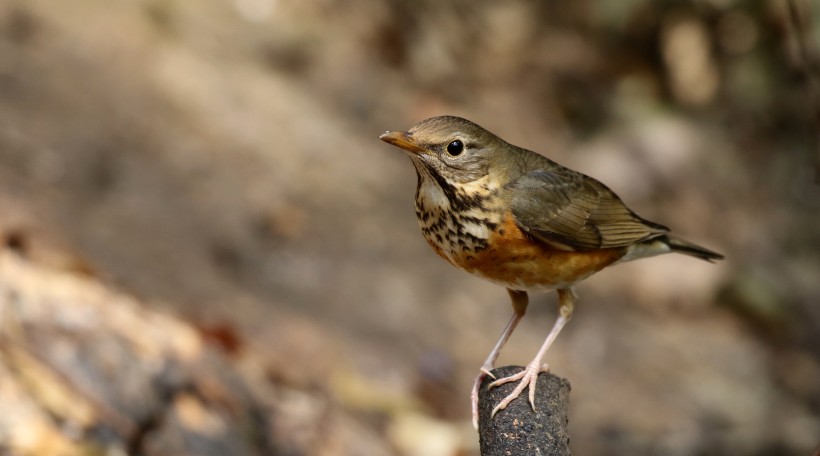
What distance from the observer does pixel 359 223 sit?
382 inches

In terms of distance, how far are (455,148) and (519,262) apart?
0.57 m

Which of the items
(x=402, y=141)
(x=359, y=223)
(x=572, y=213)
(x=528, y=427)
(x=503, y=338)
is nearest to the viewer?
(x=528, y=427)

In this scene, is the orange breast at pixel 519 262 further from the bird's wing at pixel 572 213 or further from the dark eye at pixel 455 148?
the dark eye at pixel 455 148

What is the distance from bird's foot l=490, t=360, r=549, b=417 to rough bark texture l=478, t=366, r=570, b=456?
2 centimetres


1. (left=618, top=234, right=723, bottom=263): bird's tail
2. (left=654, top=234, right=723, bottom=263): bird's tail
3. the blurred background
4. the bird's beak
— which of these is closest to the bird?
the bird's beak

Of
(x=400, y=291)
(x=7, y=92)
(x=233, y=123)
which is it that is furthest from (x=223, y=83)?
(x=400, y=291)

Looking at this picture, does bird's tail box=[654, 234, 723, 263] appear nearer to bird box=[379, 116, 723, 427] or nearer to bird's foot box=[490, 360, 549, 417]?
bird box=[379, 116, 723, 427]

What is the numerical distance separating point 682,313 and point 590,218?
5.92 m

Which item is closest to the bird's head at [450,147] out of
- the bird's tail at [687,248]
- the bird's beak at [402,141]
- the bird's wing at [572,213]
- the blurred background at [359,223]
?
the bird's beak at [402,141]

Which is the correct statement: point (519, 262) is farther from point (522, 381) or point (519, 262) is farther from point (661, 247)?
point (661, 247)

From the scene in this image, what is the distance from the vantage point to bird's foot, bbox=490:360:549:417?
3643 millimetres

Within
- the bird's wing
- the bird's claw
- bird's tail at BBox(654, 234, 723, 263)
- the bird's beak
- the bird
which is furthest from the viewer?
bird's tail at BBox(654, 234, 723, 263)

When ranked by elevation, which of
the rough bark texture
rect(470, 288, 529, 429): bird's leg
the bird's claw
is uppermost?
rect(470, 288, 529, 429): bird's leg

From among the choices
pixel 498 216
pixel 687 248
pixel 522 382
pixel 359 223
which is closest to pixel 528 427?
pixel 522 382
